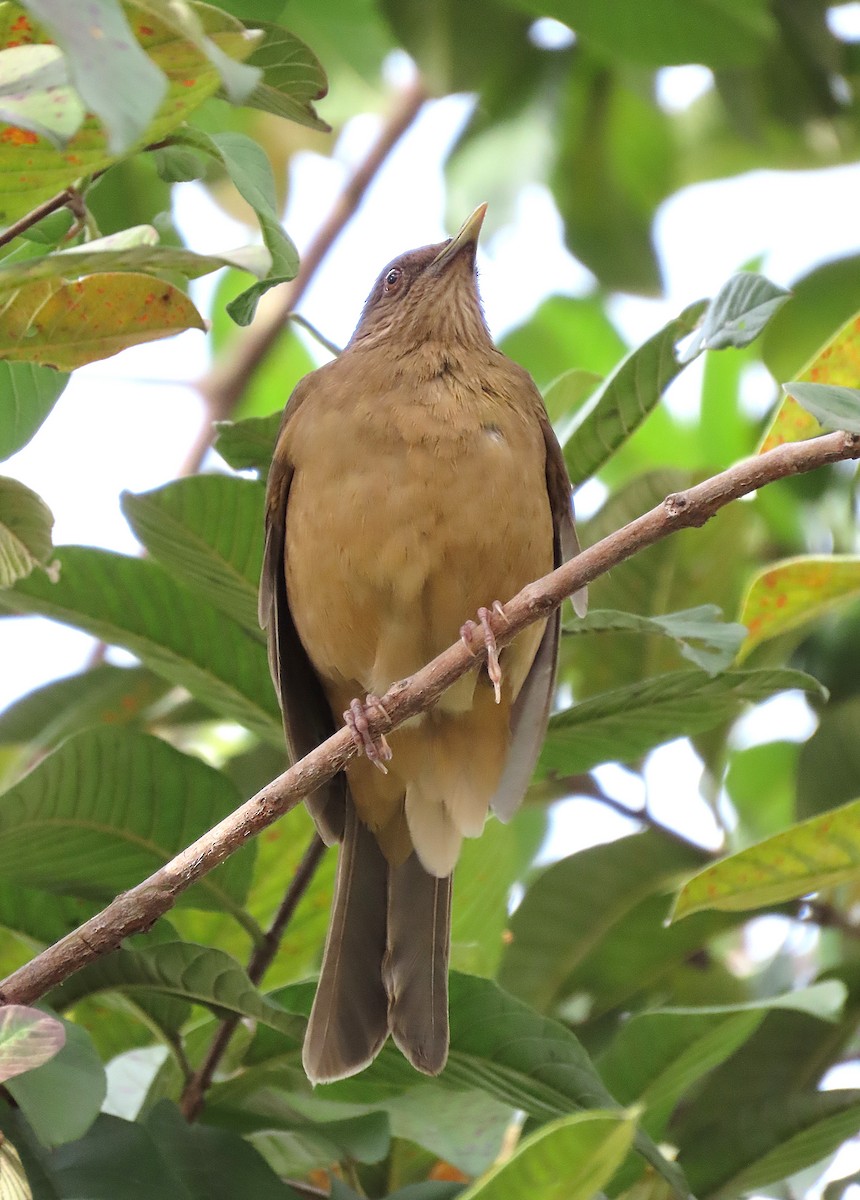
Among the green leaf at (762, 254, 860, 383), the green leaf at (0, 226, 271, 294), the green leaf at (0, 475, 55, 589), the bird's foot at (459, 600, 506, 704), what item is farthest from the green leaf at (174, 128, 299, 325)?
the green leaf at (762, 254, 860, 383)

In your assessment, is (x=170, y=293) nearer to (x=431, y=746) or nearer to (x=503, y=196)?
(x=431, y=746)

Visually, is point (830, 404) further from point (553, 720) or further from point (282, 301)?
point (282, 301)

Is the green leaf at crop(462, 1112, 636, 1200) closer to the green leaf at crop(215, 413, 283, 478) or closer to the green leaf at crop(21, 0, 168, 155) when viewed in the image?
the green leaf at crop(21, 0, 168, 155)

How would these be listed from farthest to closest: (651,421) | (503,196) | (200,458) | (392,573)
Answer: (651,421), (200,458), (503,196), (392,573)

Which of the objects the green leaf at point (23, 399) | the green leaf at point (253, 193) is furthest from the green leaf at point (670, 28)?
the green leaf at point (23, 399)

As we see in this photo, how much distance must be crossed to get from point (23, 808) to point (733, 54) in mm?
2681

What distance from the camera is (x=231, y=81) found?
144 centimetres

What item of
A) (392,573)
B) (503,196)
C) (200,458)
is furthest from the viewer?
(200,458)

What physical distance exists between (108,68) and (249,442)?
75.0 inches

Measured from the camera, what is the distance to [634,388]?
2.94 metres

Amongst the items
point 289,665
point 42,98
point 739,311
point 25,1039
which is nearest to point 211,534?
point 289,665

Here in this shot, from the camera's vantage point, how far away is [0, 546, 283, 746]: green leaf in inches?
117

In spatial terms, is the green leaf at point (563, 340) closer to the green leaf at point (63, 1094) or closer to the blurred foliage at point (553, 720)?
the blurred foliage at point (553, 720)

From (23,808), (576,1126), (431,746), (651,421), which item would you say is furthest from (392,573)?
(651,421)
